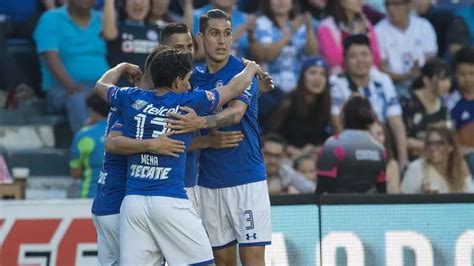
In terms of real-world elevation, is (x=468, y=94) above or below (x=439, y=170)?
above

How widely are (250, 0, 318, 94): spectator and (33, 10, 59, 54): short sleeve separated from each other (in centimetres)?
215

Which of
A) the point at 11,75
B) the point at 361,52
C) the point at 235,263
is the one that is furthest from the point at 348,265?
the point at 11,75

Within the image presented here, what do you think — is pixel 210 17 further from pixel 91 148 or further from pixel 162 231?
pixel 91 148

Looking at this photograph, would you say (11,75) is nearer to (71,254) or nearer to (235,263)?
(71,254)

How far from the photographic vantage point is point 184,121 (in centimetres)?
923

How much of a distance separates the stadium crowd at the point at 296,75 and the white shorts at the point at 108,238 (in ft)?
11.6

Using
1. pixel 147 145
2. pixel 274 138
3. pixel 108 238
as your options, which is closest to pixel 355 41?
pixel 274 138

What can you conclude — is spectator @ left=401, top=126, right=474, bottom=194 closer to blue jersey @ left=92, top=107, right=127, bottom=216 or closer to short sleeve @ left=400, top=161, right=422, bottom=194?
short sleeve @ left=400, top=161, right=422, bottom=194

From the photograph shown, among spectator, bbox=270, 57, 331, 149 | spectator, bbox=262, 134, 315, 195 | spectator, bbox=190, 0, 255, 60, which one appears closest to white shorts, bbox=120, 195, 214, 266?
spectator, bbox=262, 134, 315, 195

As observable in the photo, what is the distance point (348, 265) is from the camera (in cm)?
1141

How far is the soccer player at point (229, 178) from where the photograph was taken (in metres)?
9.95

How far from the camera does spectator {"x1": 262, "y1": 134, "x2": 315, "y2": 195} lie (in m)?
13.8

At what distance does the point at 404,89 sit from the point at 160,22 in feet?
9.70

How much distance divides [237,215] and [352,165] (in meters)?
2.83
